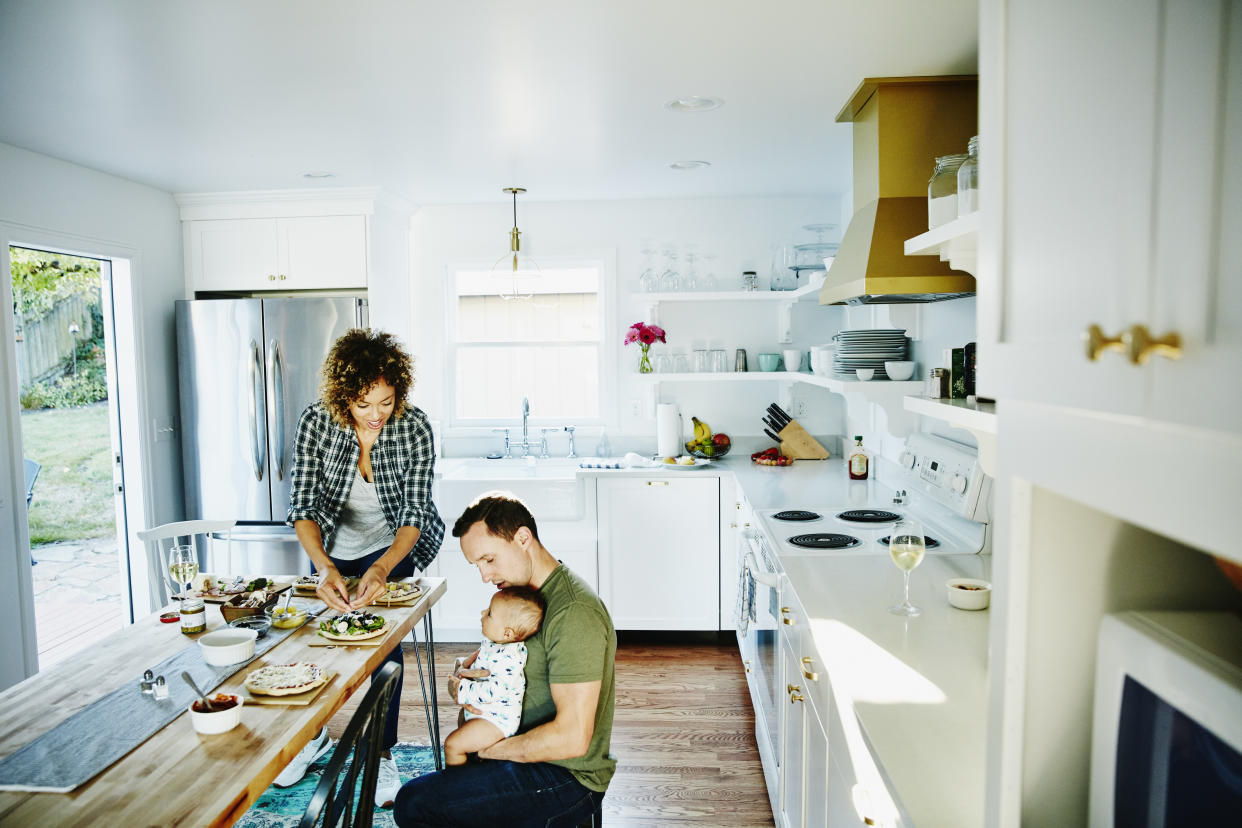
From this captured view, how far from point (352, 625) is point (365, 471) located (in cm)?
71

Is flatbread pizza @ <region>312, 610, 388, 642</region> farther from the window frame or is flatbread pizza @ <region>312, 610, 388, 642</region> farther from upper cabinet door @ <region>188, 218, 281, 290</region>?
upper cabinet door @ <region>188, 218, 281, 290</region>

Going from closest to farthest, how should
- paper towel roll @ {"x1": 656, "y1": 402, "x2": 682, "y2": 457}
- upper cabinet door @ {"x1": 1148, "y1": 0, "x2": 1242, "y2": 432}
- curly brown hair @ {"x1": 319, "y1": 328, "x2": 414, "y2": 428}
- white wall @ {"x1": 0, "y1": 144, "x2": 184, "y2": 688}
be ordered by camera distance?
upper cabinet door @ {"x1": 1148, "y1": 0, "x2": 1242, "y2": 432}, curly brown hair @ {"x1": 319, "y1": 328, "x2": 414, "y2": 428}, white wall @ {"x1": 0, "y1": 144, "x2": 184, "y2": 688}, paper towel roll @ {"x1": 656, "y1": 402, "x2": 682, "y2": 457}

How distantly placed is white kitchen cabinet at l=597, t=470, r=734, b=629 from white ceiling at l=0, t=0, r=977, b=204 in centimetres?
164

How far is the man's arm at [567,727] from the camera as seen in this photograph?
1711 mm

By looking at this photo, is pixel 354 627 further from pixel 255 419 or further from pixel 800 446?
pixel 800 446

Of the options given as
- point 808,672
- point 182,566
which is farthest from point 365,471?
point 808,672

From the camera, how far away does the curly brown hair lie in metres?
2.53

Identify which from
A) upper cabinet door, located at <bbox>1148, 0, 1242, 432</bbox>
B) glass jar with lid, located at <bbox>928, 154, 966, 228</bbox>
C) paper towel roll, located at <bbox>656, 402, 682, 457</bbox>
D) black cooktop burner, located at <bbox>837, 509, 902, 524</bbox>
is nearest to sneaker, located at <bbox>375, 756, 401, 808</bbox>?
black cooktop burner, located at <bbox>837, 509, 902, 524</bbox>

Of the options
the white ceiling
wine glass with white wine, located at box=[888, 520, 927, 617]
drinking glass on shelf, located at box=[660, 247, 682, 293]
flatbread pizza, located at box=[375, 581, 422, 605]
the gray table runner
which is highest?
the white ceiling

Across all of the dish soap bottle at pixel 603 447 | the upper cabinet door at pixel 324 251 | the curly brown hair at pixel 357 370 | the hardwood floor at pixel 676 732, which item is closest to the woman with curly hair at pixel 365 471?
the curly brown hair at pixel 357 370

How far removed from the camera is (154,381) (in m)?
4.22

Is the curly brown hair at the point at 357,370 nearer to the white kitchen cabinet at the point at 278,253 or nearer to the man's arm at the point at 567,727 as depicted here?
the man's arm at the point at 567,727

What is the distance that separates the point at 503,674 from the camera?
180cm

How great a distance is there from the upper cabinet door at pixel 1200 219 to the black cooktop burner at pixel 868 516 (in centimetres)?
253
